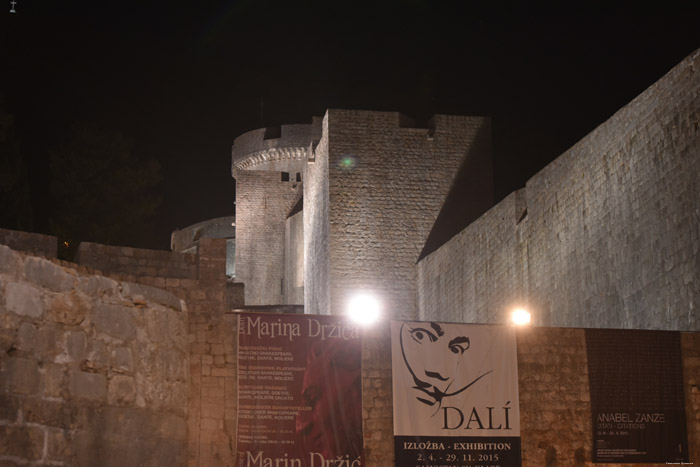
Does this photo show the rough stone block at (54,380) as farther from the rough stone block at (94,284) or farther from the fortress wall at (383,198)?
the fortress wall at (383,198)

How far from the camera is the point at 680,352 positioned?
11312 mm

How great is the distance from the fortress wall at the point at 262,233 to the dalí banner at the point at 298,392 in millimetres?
27500

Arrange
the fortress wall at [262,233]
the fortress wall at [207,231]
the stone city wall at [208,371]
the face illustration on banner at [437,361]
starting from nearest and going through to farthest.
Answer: the stone city wall at [208,371] < the face illustration on banner at [437,361] < the fortress wall at [262,233] < the fortress wall at [207,231]

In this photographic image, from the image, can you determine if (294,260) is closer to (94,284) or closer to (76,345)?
(94,284)

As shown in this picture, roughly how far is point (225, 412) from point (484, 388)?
8.71ft

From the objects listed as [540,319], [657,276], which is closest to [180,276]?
[657,276]

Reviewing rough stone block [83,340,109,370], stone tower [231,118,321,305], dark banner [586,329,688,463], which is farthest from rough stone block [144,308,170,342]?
stone tower [231,118,321,305]

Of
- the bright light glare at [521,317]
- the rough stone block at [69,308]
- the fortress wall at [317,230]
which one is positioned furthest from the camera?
the fortress wall at [317,230]

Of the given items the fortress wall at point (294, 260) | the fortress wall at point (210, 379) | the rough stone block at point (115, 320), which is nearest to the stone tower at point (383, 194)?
the fortress wall at point (294, 260)

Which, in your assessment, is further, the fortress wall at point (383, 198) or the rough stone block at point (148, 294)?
the fortress wall at point (383, 198)

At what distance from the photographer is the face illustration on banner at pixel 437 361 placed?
35.3 ft

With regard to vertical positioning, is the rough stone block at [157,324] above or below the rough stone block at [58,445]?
above

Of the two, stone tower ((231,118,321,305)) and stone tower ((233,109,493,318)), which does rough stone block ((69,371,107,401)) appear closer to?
stone tower ((233,109,493,318))

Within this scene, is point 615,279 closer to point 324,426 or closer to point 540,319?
point 540,319
